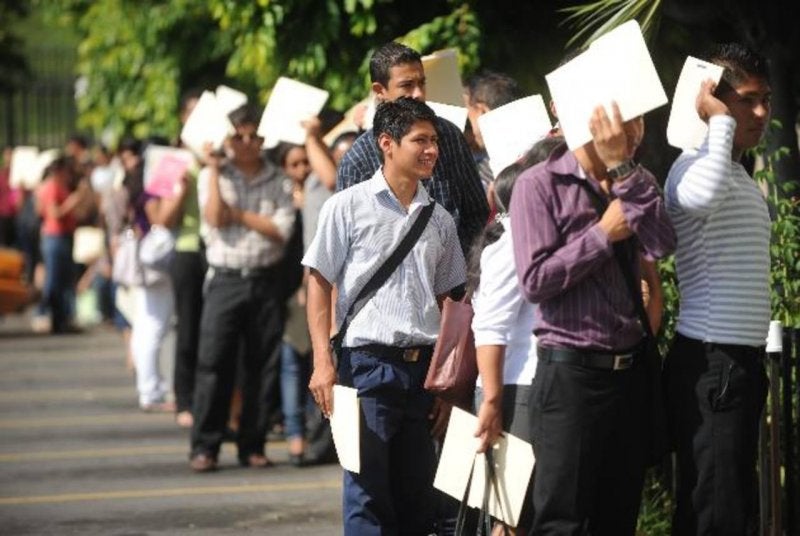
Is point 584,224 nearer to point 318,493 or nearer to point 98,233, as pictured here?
point 318,493

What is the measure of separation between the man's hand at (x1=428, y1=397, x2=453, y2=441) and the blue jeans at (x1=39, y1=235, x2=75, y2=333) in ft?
54.5

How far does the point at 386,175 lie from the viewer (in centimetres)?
764

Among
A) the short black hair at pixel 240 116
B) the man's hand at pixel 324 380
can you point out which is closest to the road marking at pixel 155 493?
the short black hair at pixel 240 116

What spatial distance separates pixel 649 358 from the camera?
6.43 meters

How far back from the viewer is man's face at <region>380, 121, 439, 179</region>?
7.52 m

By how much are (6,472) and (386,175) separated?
17.8 ft

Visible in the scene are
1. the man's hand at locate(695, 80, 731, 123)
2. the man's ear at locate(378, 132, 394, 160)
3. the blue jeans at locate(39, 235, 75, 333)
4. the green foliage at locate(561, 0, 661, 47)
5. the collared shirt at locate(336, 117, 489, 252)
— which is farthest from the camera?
the blue jeans at locate(39, 235, 75, 333)

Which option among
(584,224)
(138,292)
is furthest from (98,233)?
(584,224)

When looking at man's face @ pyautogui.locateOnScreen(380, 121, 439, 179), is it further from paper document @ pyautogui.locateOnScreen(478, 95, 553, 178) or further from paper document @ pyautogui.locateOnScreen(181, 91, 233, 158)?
paper document @ pyautogui.locateOnScreen(181, 91, 233, 158)

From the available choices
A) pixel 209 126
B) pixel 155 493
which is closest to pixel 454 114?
pixel 209 126

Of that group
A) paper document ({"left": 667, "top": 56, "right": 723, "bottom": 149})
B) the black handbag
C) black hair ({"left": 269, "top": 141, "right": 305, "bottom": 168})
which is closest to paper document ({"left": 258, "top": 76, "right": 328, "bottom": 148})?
black hair ({"left": 269, "top": 141, "right": 305, "bottom": 168})

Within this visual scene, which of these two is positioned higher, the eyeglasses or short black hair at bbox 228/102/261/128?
short black hair at bbox 228/102/261/128

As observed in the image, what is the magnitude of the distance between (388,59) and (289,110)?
6.67ft

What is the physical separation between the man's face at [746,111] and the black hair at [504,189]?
55cm
